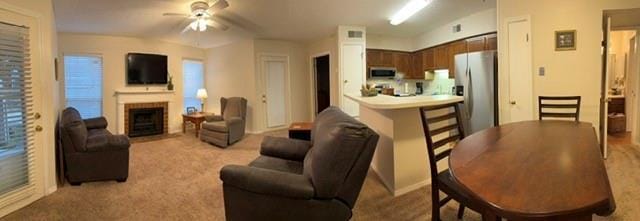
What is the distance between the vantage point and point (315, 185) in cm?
187

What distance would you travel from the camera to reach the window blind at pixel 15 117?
285 centimetres

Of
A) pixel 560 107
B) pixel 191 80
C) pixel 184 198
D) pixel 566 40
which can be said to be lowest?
pixel 184 198

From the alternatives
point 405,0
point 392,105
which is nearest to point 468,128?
point 405,0

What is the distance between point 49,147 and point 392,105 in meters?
3.48

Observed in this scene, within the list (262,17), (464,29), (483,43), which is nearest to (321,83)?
(262,17)

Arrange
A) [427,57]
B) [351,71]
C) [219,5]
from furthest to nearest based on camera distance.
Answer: [427,57] → [351,71] → [219,5]

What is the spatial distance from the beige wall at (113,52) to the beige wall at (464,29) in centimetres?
582

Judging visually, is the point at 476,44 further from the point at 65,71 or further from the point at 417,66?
the point at 65,71

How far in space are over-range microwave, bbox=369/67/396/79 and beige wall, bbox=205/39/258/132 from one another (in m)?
2.64

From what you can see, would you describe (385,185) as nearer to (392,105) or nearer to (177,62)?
(392,105)

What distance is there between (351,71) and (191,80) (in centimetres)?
430

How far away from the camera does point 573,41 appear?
13.0 feet

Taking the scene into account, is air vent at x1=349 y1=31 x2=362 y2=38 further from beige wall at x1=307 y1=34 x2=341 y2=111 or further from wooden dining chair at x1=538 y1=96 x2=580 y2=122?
wooden dining chair at x1=538 y1=96 x2=580 y2=122

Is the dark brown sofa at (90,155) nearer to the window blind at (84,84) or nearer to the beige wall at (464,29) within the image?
the window blind at (84,84)
